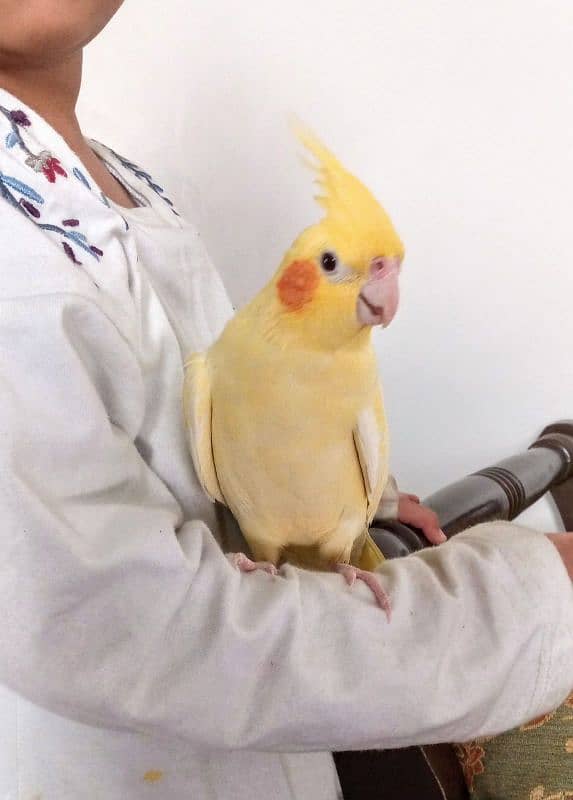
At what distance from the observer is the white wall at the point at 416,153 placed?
2.73 feet

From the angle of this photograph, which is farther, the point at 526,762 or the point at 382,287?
the point at 526,762

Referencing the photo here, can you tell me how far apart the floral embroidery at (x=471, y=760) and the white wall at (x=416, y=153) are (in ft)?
1.32

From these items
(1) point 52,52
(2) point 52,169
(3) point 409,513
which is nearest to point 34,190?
(2) point 52,169

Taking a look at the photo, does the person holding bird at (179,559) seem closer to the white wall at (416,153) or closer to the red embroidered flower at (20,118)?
the red embroidered flower at (20,118)

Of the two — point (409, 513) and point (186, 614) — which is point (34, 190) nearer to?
point (186, 614)

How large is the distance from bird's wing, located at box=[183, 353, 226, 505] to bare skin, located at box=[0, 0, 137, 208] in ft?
0.58

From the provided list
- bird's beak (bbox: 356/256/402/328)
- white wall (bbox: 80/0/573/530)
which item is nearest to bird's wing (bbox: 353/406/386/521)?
bird's beak (bbox: 356/256/402/328)

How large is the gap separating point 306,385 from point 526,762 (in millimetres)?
418

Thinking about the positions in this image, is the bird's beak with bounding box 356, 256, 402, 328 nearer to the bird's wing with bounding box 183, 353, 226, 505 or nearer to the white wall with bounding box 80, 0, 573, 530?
the bird's wing with bounding box 183, 353, 226, 505

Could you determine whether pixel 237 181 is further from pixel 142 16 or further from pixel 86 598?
pixel 86 598

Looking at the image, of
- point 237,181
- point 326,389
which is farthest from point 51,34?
point 237,181

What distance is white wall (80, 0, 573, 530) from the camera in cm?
83

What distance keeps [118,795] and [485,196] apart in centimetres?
75

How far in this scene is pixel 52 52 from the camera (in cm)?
46
